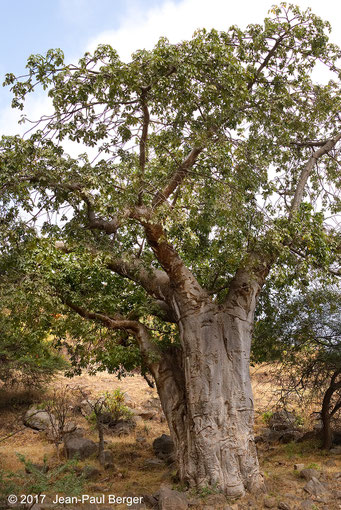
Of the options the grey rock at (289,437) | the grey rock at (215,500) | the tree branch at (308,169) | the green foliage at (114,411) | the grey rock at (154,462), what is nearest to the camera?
the grey rock at (215,500)

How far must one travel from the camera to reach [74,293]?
8.85 meters

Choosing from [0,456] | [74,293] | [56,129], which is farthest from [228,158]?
[0,456]

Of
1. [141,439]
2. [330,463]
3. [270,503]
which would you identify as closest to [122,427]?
[141,439]

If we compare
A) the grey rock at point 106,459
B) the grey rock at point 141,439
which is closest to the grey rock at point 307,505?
the grey rock at point 106,459

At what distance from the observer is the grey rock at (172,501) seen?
21.9ft

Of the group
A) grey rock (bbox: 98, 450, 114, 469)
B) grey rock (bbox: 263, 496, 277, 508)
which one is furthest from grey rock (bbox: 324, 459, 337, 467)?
grey rock (bbox: 98, 450, 114, 469)

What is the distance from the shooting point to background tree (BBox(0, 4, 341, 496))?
7.14 metres

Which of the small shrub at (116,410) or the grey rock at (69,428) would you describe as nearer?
the grey rock at (69,428)

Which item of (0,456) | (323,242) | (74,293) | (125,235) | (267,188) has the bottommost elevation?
(0,456)

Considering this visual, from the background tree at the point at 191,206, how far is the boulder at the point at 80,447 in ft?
10.5

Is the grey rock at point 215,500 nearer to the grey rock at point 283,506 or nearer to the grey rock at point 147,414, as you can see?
the grey rock at point 283,506

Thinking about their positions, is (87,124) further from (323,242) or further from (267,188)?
(323,242)

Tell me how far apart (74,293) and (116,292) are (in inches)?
43.6

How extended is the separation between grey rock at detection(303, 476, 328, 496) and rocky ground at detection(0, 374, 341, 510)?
2cm
